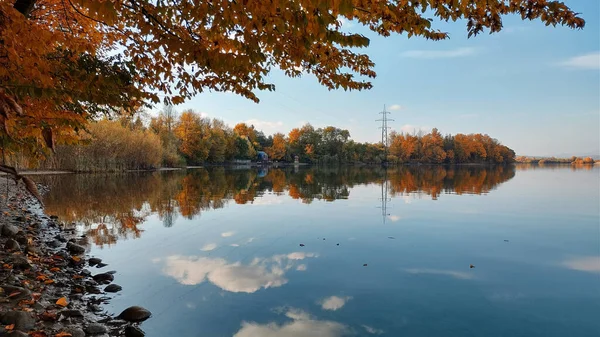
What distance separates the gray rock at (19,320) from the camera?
4062 mm

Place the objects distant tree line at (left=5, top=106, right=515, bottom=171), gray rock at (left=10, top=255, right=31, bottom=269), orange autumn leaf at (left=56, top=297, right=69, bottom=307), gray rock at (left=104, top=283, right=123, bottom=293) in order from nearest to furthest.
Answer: orange autumn leaf at (left=56, top=297, right=69, bottom=307), gray rock at (left=10, top=255, right=31, bottom=269), gray rock at (left=104, top=283, right=123, bottom=293), distant tree line at (left=5, top=106, right=515, bottom=171)

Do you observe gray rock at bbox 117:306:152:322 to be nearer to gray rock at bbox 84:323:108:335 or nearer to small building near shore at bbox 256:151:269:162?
gray rock at bbox 84:323:108:335

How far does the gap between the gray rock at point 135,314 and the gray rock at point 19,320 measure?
3.63 ft

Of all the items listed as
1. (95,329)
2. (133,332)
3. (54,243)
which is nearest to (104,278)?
(95,329)

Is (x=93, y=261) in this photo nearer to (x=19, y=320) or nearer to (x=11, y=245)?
(x=11, y=245)

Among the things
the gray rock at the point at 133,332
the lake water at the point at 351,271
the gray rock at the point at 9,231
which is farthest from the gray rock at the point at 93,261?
the gray rock at the point at 133,332

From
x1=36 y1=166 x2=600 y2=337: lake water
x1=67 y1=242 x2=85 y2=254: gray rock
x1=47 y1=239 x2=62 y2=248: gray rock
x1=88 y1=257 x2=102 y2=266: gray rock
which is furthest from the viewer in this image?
x1=47 y1=239 x2=62 y2=248: gray rock

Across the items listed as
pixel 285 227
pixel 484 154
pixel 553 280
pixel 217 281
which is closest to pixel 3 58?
pixel 217 281

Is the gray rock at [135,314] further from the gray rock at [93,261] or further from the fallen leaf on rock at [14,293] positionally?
the gray rock at [93,261]

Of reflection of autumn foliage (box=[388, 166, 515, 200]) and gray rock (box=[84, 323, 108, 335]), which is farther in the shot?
reflection of autumn foliage (box=[388, 166, 515, 200])

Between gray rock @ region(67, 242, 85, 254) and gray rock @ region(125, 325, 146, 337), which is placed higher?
gray rock @ region(67, 242, 85, 254)

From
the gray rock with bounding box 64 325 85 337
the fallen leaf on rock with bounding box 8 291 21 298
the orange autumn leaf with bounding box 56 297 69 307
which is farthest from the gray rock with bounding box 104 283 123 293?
the gray rock with bounding box 64 325 85 337

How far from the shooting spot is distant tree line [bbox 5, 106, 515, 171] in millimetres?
41906

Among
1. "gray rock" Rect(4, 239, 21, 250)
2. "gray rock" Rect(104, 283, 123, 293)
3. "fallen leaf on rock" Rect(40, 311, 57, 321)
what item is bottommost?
"gray rock" Rect(104, 283, 123, 293)
